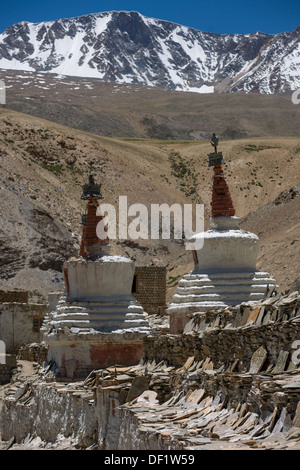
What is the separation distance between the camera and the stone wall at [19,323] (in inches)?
1571

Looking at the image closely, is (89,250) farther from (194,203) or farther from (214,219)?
(194,203)

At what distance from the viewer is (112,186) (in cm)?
8544

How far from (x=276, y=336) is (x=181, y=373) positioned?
2.81 meters

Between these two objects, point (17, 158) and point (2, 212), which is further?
point (17, 158)

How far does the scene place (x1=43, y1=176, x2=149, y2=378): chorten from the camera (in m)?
21.5

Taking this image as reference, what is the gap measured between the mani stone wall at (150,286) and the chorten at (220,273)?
13768mm

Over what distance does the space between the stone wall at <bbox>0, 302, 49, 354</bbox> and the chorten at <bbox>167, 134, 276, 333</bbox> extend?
1774 centimetres

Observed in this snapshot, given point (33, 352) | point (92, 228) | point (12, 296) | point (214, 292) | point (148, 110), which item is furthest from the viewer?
point (148, 110)

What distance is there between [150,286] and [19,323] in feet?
21.3

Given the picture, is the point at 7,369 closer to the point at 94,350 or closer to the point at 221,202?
the point at 94,350

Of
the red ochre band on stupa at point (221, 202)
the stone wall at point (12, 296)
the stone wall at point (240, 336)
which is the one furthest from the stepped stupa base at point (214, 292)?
the stone wall at point (12, 296)

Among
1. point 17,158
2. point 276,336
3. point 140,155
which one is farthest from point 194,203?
point 276,336

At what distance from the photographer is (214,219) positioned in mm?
23875

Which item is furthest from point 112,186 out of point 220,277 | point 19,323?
point 220,277
